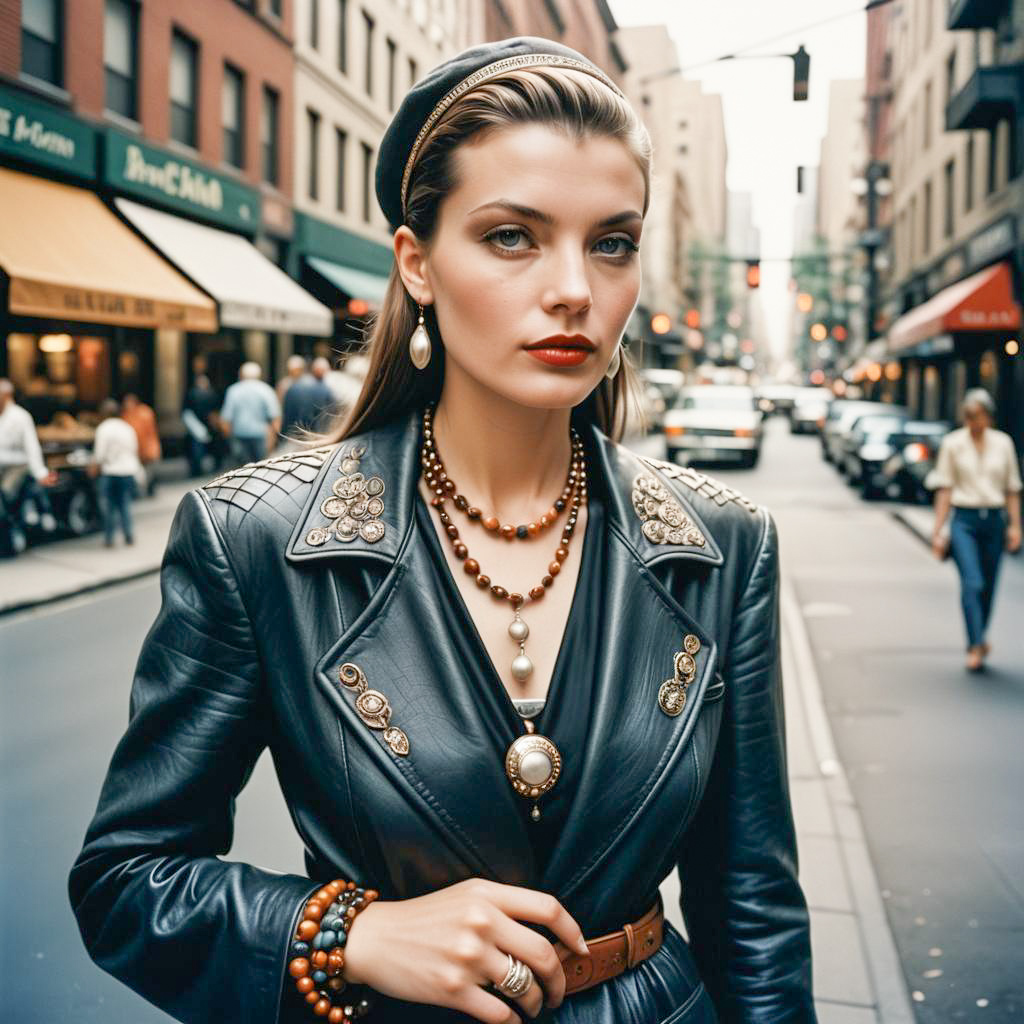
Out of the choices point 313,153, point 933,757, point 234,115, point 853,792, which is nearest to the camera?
point 853,792

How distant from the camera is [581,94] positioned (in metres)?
1.53

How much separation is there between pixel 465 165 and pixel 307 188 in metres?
26.4

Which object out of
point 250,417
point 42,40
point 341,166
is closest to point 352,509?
point 250,417

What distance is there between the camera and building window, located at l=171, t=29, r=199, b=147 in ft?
Answer: 64.0

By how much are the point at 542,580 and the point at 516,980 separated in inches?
23.0

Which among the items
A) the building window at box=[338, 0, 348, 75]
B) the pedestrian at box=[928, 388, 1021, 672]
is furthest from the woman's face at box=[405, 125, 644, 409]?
the building window at box=[338, 0, 348, 75]

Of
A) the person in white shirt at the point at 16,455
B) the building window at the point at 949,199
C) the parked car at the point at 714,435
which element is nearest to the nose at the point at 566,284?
the person in white shirt at the point at 16,455

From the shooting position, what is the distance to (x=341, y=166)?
2878cm

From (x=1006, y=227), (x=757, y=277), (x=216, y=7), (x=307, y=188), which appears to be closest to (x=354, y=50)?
(x=307, y=188)

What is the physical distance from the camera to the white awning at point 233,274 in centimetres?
1830

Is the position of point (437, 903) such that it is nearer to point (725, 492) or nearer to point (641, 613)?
point (641, 613)

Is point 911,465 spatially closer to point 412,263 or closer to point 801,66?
point 801,66

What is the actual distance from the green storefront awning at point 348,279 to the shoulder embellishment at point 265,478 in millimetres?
24001

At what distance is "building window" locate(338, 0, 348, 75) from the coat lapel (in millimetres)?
28491
